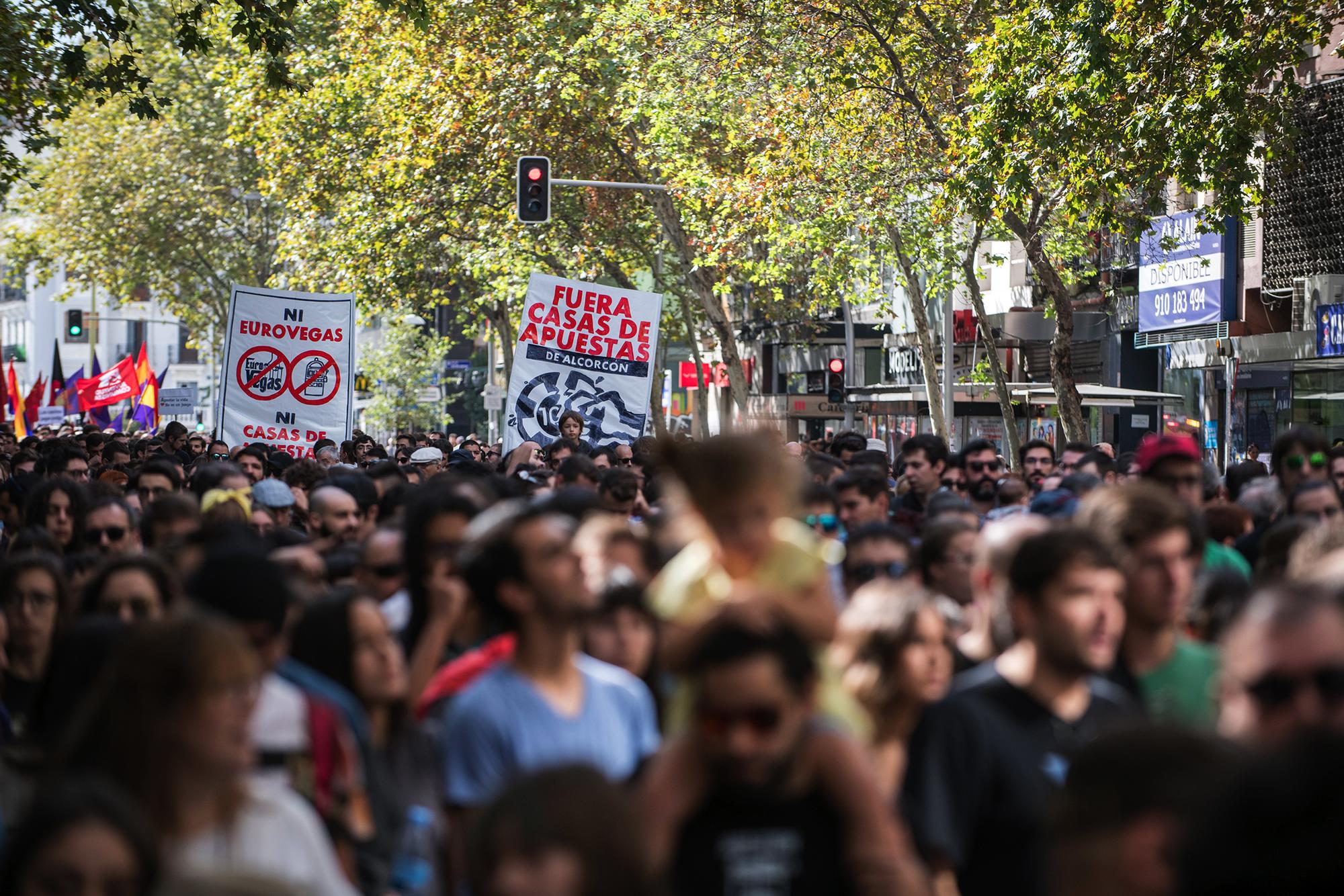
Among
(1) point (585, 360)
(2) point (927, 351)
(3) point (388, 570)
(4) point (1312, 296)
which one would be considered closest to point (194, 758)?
(3) point (388, 570)

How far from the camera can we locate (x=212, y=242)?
169 ft

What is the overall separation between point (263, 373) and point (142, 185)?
33.2m

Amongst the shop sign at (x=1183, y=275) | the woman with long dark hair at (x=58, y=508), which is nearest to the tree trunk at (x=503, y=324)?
the shop sign at (x=1183, y=275)

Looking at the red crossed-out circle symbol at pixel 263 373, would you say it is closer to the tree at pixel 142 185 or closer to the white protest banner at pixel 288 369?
the white protest banner at pixel 288 369

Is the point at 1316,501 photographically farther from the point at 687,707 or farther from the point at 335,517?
the point at 687,707

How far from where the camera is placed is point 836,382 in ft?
97.3

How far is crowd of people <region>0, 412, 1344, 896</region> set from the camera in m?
2.81

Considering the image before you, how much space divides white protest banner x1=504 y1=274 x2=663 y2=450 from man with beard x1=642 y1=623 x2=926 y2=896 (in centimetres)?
1403

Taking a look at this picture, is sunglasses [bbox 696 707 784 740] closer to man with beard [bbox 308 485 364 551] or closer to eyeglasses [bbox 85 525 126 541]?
man with beard [bbox 308 485 364 551]

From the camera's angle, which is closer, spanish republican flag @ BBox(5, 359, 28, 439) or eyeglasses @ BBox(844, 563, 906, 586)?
eyeglasses @ BBox(844, 563, 906, 586)

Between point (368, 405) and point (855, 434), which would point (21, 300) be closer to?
point (368, 405)

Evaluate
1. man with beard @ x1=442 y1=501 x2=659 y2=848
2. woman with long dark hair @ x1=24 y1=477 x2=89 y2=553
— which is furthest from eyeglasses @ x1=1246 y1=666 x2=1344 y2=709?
woman with long dark hair @ x1=24 y1=477 x2=89 y2=553

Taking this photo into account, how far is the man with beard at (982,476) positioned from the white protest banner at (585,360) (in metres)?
7.36

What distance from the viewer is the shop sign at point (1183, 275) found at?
2728 centimetres
